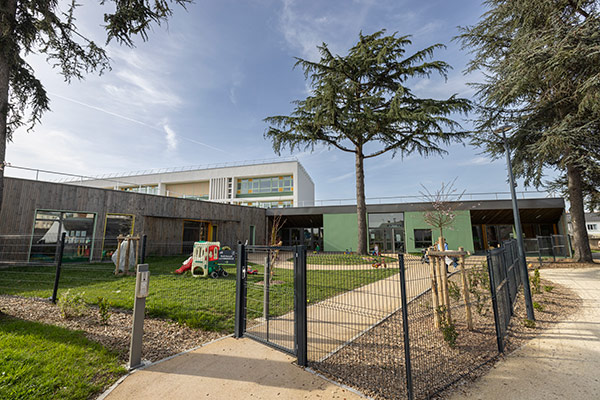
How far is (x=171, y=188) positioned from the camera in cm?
4212

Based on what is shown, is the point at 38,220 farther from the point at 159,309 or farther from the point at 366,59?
the point at 366,59

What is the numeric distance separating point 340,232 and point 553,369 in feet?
62.9

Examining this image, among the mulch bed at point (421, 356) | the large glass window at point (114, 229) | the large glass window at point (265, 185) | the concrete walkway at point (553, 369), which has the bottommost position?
the concrete walkway at point (553, 369)

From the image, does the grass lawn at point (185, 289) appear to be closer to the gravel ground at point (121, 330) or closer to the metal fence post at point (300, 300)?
the gravel ground at point (121, 330)

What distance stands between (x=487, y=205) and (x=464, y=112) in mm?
7865

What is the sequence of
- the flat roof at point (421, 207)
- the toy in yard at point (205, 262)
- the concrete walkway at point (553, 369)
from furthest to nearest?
the flat roof at point (421, 207)
the toy in yard at point (205, 262)
the concrete walkway at point (553, 369)

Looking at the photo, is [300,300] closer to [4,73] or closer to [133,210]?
[4,73]

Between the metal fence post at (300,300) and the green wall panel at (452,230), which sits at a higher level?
the green wall panel at (452,230)

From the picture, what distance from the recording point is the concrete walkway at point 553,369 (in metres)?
3.08

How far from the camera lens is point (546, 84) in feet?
44.4

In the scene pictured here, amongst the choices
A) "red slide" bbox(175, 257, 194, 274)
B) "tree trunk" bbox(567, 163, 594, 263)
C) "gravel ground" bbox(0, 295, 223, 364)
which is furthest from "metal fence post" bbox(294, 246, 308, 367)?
"tree trunk" bbox(567, 163, 594, 263)

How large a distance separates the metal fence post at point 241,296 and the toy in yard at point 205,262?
543cm

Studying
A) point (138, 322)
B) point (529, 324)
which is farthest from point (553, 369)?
point (138, 322)

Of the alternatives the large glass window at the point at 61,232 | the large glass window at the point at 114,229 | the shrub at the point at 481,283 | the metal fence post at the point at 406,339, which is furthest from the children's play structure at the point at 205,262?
the shrub at the point at 481,283
